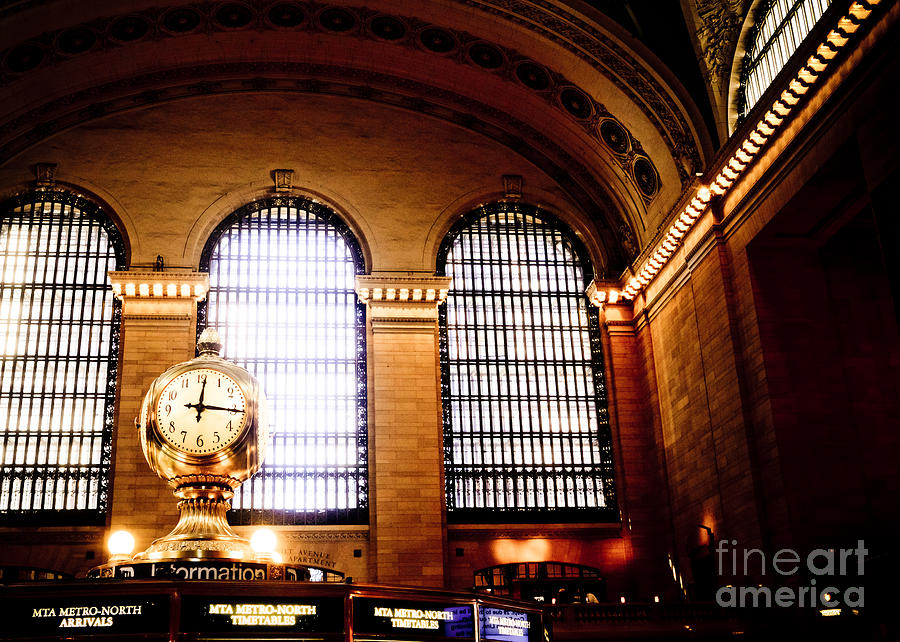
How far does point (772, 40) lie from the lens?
17.0 meters

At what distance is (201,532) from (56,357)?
59.0 feet

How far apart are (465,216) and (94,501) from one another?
993 cm

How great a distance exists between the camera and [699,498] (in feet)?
60.4

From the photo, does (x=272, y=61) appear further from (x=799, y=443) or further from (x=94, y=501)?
(x=799, y=443)

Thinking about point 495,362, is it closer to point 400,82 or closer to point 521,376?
point 521,376

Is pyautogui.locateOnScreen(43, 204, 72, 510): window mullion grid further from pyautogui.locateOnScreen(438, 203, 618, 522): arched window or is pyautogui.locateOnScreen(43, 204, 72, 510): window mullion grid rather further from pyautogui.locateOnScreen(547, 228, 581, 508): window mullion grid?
pyautogui.locateOnScreen(547, 228, 581, 508): window mullion grid

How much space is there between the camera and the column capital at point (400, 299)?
21.1 metres

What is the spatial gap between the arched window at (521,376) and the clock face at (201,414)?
636 inches

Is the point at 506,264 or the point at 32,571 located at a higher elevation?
the point at 506,264

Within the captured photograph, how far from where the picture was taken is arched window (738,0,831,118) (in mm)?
16062

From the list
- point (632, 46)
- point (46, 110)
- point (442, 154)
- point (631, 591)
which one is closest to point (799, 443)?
point (631, 591)

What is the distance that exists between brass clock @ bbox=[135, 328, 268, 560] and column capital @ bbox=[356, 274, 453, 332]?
16.6 meters

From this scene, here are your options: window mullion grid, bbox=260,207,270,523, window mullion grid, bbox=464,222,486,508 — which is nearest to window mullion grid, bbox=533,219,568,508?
window mullion grid, bbox=464,222,486,508

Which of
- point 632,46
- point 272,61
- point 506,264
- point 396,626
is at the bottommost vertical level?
point 396,626
